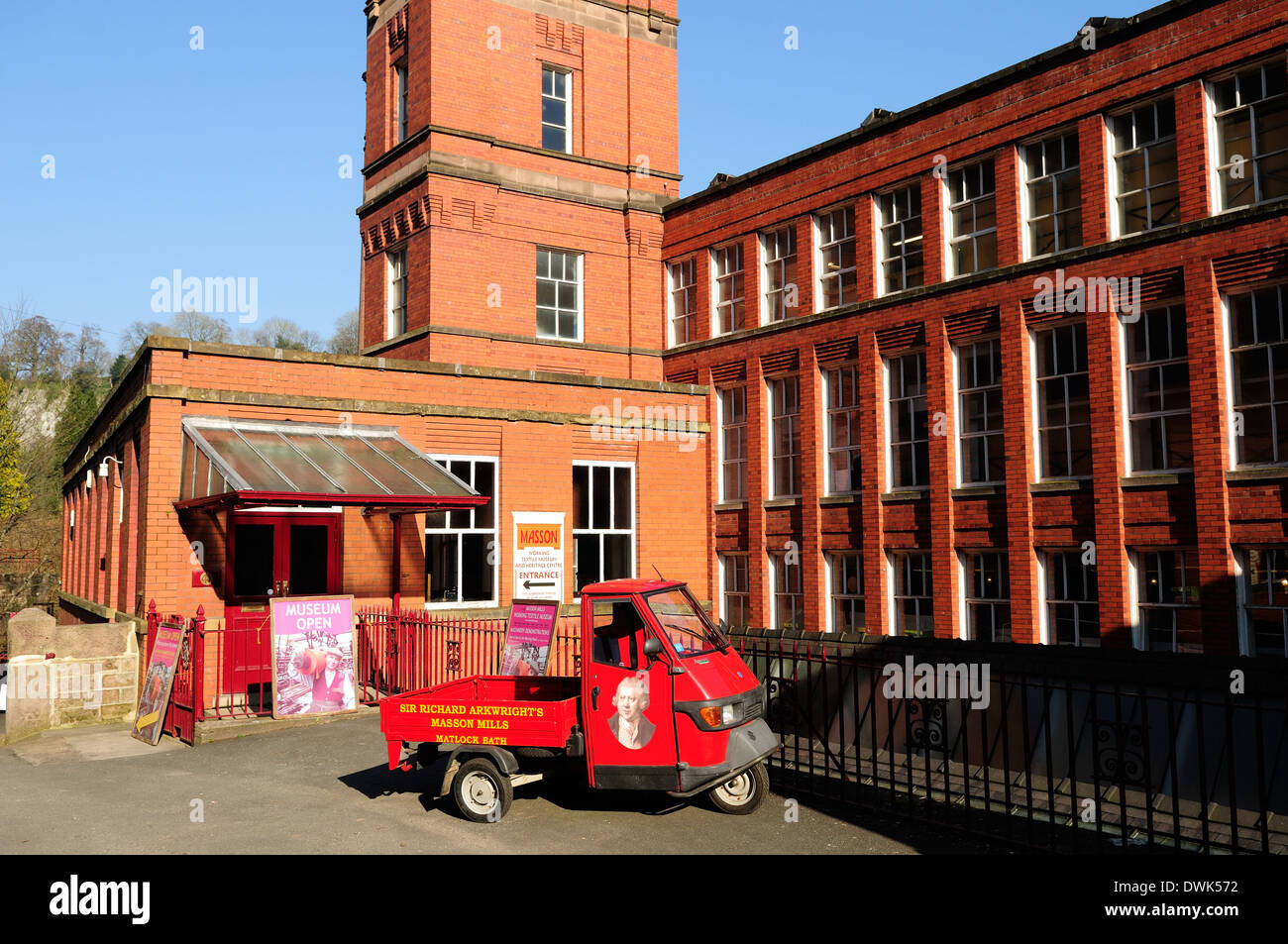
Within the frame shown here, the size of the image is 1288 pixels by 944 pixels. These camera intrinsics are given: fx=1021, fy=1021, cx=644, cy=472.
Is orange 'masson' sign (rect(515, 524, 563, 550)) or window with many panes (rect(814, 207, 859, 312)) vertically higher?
window with many panes (rect(814, 207, 859, 312))

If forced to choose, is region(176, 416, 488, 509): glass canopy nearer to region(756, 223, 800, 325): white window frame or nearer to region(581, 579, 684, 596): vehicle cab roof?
region(581, 579, 684, 596): vehicle cab roof

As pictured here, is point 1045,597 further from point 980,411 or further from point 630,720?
point 630,720

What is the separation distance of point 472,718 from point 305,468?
25.0 feet

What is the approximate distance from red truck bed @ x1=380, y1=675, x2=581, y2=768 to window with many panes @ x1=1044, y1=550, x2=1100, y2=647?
1211 cm

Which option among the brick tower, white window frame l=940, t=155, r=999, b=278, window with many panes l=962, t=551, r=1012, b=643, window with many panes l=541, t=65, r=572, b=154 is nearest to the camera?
window with many panes l=962, t=551, r=1012, b=643

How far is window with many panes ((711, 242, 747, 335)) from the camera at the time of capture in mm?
26266

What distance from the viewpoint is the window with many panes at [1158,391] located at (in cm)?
1772

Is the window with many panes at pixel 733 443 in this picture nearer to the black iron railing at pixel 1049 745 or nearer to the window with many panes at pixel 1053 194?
the window with many panes at pixel 1053 194

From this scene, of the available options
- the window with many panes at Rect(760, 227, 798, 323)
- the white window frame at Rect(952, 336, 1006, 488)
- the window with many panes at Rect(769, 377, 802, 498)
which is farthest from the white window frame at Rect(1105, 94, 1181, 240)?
the window with many panes at Rect(769, 377, 802, 498)

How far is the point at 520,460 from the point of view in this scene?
66.5ft

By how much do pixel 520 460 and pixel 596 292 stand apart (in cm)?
799

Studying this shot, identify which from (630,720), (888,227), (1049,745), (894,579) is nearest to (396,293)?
(888,227)

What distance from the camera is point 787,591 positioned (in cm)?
2434
